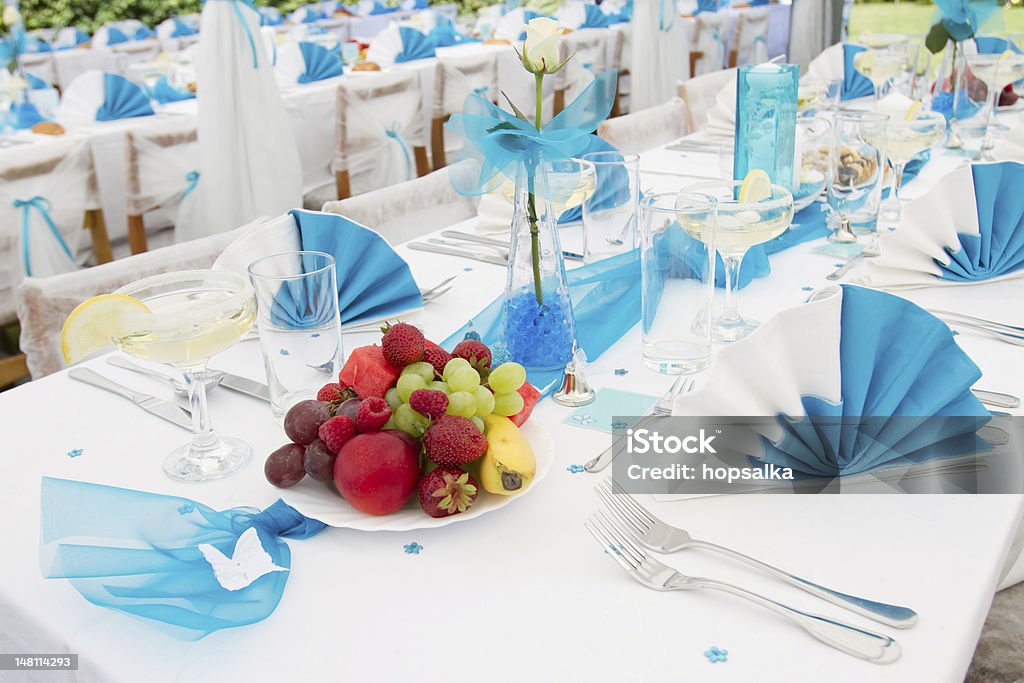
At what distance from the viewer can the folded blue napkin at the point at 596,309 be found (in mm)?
1227

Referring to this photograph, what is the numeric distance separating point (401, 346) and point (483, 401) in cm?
10

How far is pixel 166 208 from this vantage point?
3.16 meters

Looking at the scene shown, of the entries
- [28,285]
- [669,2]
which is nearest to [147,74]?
[669,2]

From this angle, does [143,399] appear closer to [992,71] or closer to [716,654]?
[716,654]

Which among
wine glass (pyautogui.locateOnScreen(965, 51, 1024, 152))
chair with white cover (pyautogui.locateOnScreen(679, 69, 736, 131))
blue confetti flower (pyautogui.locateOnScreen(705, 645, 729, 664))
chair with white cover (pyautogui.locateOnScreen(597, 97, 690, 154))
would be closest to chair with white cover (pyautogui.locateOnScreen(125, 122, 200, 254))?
chair with white cover (pyautogui.locateOnScreen(597, 97, 690, 154))

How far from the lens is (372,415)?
828 mm

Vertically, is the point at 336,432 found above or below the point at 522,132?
below

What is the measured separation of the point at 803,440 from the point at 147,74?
4.22m

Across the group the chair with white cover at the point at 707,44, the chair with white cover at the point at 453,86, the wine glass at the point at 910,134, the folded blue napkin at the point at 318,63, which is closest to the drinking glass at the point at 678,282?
the wine glass at the point at 910,134

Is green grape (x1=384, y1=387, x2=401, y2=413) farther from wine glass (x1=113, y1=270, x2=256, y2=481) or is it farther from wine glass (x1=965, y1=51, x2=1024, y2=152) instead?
wine glass (x1=965, y1=51, x2=1024, y2=152)

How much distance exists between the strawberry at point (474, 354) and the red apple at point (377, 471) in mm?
136

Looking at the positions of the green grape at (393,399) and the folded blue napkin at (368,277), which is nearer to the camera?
the green grape at (393,399)

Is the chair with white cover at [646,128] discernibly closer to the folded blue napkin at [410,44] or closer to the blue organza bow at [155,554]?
the blue organza bow at [155,554]

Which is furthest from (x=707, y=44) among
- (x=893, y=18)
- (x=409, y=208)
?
(x=893, y=18)
